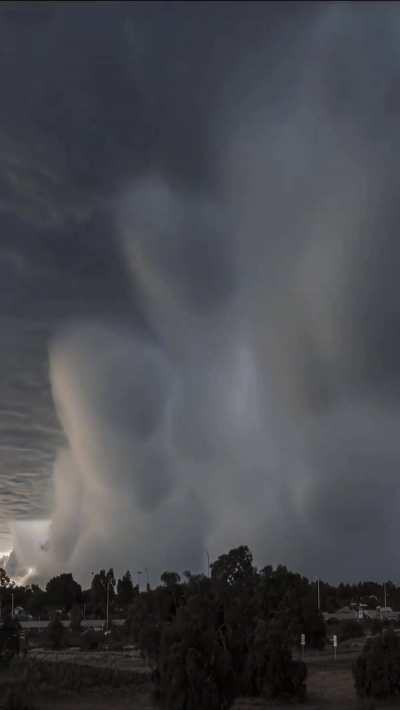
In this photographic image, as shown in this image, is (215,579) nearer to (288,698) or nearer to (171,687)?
(288,698)

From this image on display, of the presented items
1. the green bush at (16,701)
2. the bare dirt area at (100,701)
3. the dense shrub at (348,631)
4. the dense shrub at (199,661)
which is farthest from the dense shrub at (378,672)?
the dense shrub at (348,631)

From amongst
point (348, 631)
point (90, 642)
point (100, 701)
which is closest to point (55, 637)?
point (90, 642)

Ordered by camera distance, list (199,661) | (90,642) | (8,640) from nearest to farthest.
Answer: (199,661) → (8,640) → (90,642)

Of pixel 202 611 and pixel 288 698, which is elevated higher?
pixel 202 611

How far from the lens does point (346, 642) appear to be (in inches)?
3676

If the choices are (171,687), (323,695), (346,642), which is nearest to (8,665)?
(323,695)

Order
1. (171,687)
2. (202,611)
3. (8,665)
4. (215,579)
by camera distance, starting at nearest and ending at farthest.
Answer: (171,687) < (202,611) < (8,665) < (215,579)

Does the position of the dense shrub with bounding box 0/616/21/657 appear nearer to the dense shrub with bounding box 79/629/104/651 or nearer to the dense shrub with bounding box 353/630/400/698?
the dense shrub with bounding box 79/629/104/651

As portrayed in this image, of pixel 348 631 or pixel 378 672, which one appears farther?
pixel 348 631

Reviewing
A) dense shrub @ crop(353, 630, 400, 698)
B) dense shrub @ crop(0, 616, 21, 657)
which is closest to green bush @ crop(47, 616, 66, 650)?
dense shrub @ crop(0, 616, 21, 657)

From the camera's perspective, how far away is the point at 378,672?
4391 centimetres

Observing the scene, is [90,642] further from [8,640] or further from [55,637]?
[8,640]

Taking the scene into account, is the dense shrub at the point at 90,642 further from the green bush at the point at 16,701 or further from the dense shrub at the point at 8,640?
the green bush at the point at 16,701

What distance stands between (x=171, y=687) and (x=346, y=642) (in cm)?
6461
